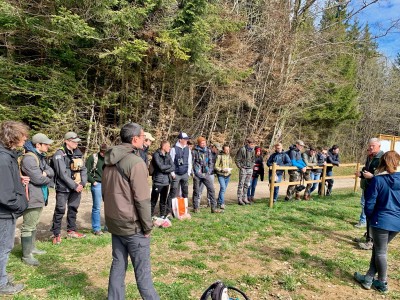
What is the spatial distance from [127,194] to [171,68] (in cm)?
1036

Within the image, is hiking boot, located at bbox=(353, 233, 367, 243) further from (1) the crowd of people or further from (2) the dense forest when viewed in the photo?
(2) the dense forest

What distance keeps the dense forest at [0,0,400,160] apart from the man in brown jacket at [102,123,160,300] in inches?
285

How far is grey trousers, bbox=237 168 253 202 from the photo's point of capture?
8.95 metres

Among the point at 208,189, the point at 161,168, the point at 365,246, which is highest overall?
the point at 161,168

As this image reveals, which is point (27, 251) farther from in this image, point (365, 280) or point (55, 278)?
point (365, 280)

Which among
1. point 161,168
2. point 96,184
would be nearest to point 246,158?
point 161,168

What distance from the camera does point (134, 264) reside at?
3088 millimetres

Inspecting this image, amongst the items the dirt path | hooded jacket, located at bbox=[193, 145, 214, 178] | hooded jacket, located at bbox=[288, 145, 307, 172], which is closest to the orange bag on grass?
hooded jacket, located at bbox=[193, 145, 214, 178]

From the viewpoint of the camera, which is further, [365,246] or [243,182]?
[243,182]

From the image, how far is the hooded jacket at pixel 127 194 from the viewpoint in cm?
296

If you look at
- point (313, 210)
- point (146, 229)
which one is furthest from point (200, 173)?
point (146, 229)

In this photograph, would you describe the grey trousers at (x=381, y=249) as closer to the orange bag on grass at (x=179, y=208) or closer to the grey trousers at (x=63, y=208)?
the orange bag on grass at (x=179, y=208)

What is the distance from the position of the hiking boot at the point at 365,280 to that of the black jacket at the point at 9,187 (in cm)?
479

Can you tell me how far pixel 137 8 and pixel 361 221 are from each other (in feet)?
30.4
